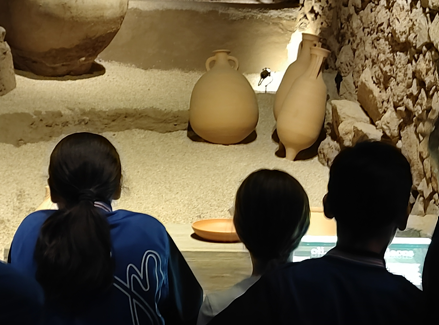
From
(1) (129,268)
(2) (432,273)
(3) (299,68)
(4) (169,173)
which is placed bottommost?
(4) (169,173)

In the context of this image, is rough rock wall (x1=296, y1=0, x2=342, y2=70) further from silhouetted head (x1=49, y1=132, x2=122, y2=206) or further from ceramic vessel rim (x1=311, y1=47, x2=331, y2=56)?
silhouetted head (x1=49, y1=132, x2=122, y2=206)

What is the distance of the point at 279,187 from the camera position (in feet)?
3.58

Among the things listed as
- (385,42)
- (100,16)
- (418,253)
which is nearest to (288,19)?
(100,16)

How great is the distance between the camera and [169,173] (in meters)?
3.29

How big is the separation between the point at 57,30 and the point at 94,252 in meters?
3.61

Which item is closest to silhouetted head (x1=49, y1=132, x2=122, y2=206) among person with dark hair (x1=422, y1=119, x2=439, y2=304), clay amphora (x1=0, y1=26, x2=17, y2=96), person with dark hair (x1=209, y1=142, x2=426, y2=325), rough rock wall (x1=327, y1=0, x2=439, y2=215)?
person with dark hair (x1=209, y1=142, x2=426, y2=325)

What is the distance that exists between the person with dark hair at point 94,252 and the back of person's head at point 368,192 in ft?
1.55

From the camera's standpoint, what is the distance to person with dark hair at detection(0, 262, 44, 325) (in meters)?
0.69

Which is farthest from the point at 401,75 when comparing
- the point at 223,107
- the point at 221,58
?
the point at 221,58

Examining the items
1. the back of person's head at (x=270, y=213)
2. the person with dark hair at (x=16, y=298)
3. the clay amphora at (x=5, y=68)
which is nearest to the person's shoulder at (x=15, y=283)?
the person with dark hair at (x=16, y=298)

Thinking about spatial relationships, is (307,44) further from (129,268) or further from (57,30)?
(129,268)

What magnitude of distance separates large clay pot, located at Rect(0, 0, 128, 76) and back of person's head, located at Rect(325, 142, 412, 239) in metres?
3.76

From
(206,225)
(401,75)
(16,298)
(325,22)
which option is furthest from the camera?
(325,22)

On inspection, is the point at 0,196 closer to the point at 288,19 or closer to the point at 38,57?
the point at 38,57
